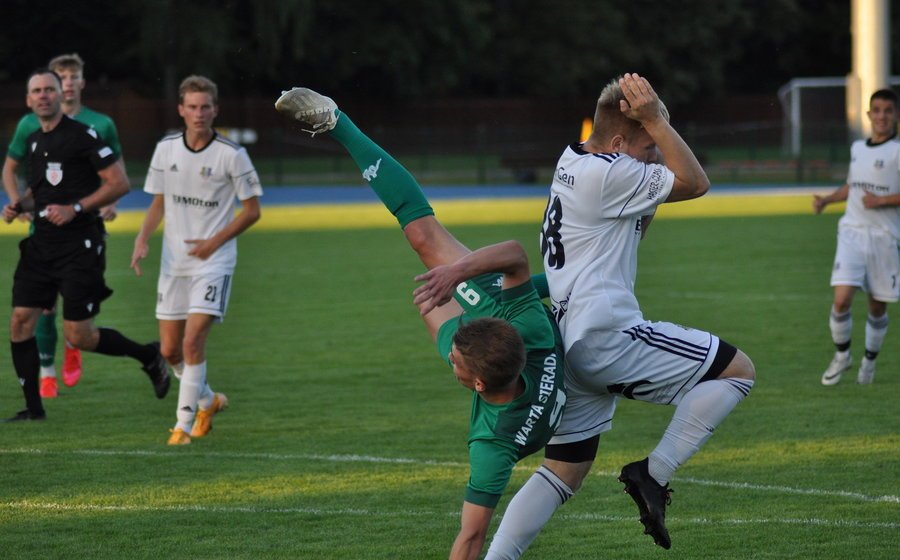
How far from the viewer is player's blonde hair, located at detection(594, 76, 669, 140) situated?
5109 millimetres

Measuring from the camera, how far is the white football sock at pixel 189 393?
326 inches

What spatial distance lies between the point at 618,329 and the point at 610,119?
788 mm

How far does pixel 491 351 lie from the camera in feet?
15.3

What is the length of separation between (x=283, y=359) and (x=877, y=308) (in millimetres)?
4749

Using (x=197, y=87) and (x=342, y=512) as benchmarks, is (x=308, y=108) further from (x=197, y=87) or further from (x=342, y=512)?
(x=197, y=87)

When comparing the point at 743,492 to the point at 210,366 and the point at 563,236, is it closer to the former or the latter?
the point at 563,236

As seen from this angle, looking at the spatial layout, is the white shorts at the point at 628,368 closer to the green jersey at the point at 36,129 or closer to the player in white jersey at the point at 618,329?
the player in white jersey at the point at 618,329

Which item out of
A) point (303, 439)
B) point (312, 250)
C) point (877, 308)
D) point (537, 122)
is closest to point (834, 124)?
A: point (537, 122)

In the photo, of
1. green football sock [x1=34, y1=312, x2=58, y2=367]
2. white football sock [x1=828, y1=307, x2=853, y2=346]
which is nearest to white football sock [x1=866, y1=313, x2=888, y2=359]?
white football sock [x1=828, y1=307, x2=853, y2=346]

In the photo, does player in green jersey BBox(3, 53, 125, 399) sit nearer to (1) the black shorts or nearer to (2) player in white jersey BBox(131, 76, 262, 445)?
(1) the black shorts

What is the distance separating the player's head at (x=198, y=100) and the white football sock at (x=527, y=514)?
3.92 meters

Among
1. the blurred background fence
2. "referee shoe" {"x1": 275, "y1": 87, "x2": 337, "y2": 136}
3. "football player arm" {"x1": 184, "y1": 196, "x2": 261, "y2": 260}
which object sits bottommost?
the blurred background fence

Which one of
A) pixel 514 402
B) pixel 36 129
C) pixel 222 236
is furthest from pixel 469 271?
pixel 36 129

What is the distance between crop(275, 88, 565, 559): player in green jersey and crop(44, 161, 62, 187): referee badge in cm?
430
